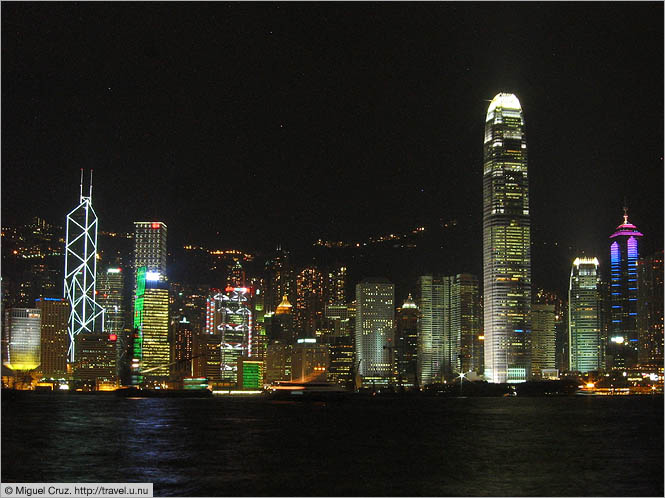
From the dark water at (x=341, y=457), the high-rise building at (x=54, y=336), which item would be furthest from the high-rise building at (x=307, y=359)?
the dark water at (x=341, y=457)

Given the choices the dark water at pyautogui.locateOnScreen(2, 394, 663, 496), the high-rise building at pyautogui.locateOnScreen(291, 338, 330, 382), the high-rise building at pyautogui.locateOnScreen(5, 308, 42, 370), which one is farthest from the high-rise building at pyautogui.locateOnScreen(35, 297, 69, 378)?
the dark water at pyautogui.locateOnScreen(2, 394, 663, 496)

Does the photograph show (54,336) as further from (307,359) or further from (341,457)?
(341,457)

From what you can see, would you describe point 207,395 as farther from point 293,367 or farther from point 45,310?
point 45,310

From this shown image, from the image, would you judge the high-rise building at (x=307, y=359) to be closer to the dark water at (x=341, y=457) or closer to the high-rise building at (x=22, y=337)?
the high-rise building at (x=22, y=337)

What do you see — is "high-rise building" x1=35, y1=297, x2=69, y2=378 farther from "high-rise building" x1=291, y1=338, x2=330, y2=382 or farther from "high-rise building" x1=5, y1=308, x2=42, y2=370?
"high-rise building" x1=291, y1=338, x2=330, y2=382

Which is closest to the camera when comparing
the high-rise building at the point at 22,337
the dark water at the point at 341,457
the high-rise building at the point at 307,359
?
the dark water at the point at 341,457

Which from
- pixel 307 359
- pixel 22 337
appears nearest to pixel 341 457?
pixel 307 359

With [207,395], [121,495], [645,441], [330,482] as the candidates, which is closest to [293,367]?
[207,395]
